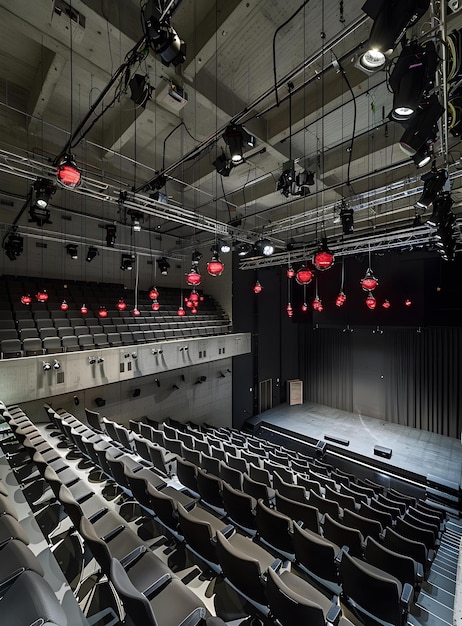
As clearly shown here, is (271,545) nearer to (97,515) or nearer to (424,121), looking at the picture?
(97,515)

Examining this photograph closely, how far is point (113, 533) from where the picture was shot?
284cm

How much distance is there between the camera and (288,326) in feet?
51.2

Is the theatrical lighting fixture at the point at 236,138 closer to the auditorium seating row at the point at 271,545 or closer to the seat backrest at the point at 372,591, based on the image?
the auditorium seating row at the point at 271,545

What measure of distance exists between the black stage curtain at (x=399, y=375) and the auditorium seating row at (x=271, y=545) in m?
10.5

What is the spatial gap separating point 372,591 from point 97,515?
2798 millimetres

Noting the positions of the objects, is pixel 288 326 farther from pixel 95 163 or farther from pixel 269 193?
pixel 95 163

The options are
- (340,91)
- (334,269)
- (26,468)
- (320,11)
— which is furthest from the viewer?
(334,269)

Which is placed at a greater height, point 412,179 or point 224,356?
point 412,179

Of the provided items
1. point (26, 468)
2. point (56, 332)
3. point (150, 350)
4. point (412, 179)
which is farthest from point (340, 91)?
point (56, 332)

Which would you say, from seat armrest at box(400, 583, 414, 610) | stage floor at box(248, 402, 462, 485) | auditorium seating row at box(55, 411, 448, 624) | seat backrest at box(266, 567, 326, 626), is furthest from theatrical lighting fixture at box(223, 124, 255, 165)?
stage floor at box(248, 402, 462, 485)

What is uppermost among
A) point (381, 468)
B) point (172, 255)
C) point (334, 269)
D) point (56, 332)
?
point (172, 255)

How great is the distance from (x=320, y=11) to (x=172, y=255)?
11148 mm

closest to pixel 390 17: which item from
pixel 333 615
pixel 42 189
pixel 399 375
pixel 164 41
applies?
pixel 164 41

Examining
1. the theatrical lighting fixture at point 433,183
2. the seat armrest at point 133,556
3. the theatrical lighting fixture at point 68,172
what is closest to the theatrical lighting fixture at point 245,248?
the theatrical lighting fixture at point 433,183
